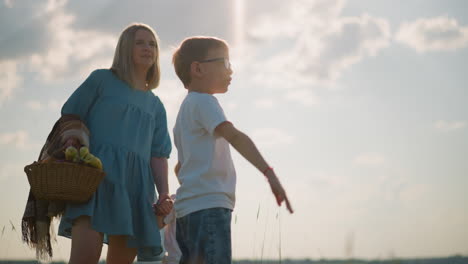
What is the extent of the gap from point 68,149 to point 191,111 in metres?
0.83

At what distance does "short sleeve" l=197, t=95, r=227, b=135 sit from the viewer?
11.3 feet

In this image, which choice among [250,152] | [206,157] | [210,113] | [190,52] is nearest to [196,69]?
[190,52]

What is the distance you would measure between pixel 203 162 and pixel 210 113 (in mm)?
264

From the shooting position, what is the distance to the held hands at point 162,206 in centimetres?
447

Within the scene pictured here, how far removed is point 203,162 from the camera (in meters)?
3.50

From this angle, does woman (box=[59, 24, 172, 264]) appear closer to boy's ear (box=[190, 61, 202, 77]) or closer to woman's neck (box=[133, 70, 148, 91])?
woman's neck (box=[133, 70, 148, 91])

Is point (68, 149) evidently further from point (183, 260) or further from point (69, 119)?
point (183, 260)

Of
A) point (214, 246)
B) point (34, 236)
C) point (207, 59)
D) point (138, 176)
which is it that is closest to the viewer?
point (214, 246)

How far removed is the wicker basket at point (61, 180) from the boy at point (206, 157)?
0.57 m

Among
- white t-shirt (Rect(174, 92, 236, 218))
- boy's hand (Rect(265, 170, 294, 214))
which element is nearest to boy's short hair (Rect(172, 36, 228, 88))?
white t-shirt (Rect(174, 92, 236, 218))

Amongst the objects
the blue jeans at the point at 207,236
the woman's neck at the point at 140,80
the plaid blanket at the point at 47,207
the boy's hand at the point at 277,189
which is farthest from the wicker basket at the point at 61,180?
the boy's hand at the point at 277,189

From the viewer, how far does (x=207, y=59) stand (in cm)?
378

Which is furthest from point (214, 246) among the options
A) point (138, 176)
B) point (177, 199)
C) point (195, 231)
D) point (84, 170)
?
point (138, 176)

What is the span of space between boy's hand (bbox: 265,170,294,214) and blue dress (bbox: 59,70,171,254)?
1417 millimetres
